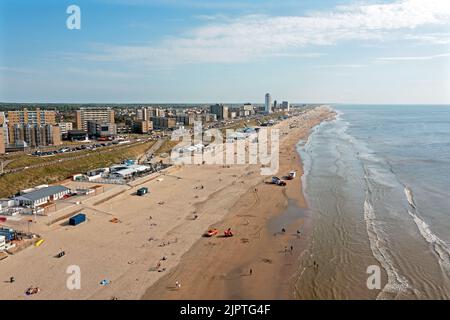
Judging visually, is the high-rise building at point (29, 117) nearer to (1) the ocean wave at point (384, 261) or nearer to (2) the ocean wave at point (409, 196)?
(2) the ocean wave at point (409, 196)

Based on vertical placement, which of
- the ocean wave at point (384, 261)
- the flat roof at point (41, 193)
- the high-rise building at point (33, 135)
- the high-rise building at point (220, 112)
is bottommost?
the ocean wave at point (384, 261)

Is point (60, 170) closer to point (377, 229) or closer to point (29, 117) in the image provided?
point (377, 229)

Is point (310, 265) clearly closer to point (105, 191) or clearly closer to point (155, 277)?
point (155, 277)

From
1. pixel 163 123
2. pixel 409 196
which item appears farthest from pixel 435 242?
pixel 163 123

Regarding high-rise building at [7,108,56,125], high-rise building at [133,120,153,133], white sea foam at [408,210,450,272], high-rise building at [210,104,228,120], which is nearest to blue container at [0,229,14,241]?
white sea foam at [408,210,450,272]

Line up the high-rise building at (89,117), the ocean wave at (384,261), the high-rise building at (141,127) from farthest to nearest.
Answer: the high-rise building at (141,127)
the high-rise building at (89,117)
the ocean wave at (384,261)

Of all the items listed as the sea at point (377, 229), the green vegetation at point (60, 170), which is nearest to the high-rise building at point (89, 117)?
the green vegetation at point (60, 170)

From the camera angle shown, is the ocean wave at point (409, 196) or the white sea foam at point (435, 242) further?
the ocean wave at point (409, 196)
